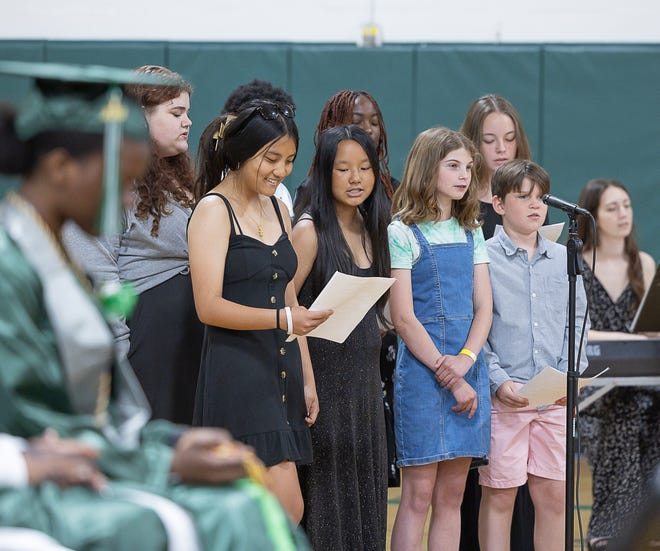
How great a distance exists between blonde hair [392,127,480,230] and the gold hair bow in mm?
769

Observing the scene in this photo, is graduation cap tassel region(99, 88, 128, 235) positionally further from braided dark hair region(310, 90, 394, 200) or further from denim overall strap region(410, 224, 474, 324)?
braided dark hair region(310, 90, 394, 200)

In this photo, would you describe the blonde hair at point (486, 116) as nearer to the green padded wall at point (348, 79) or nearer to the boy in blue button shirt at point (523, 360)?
the boy in blue button shirt at point (523, 360)

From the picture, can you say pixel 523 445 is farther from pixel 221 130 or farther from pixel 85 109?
pixel 85 109

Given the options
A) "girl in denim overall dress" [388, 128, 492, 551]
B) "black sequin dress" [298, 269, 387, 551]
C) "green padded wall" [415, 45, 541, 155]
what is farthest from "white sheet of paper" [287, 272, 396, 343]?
"green padded wall" [415, 45, 541, 155]

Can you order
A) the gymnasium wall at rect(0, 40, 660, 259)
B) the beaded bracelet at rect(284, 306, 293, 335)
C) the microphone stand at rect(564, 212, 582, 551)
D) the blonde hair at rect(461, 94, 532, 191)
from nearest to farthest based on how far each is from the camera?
the beaded bracelet at rect(284, 306, 293, 335)
the microphone stand at rect(564, 212, 582, 551)
the blonde hair at rect(461, 94, 532, 191)
the gymnasium wall at rect(0, 40, 660, 259)

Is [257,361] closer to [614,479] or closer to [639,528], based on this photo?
[639,528]

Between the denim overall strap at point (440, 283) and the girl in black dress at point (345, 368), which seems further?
the denim overall strap at point (440, 283)

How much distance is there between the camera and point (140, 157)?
1844 millimetres

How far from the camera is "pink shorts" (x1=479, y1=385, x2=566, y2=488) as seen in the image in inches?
154

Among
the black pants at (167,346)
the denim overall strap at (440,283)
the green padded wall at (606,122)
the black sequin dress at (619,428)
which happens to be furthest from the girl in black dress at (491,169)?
the green padded wall at (606,122)

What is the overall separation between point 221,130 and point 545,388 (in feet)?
4.55

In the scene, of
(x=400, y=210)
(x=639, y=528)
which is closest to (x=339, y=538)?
(x=400, y=210)

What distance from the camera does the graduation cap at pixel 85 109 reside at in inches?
69.0

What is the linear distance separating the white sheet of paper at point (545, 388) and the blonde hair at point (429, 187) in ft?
1.93
